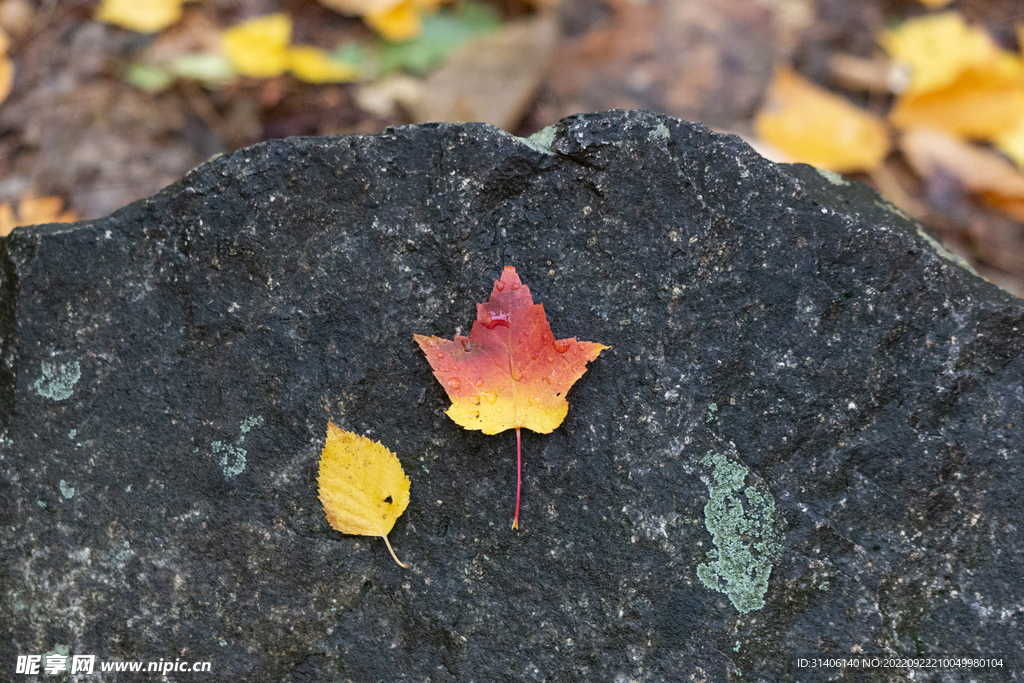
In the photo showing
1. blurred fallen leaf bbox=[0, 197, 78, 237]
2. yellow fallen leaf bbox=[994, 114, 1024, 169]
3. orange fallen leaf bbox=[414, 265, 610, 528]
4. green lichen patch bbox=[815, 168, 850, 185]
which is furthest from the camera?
yellow fallen leaf bbox=[994, 114, 1024, 169]

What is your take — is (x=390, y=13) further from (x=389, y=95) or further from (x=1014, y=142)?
(x=1014, y=142)

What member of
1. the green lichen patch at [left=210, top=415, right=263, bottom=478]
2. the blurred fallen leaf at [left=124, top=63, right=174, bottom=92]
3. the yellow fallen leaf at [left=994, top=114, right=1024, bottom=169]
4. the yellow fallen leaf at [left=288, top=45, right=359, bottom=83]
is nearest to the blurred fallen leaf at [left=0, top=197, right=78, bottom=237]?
the blurred fallen leaf at [left=124, top=63, right=174, bottom=92]

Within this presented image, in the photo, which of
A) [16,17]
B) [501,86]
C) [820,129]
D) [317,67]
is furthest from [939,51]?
[16,17]

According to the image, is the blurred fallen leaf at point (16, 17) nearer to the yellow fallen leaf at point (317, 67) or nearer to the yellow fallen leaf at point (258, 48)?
Result: the yellow fallen leaf at point (258, 48)

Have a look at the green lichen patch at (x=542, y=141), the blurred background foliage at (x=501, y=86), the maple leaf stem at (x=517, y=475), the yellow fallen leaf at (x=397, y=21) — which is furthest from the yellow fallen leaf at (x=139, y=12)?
the maple leaf stem at (x=517, y=475)

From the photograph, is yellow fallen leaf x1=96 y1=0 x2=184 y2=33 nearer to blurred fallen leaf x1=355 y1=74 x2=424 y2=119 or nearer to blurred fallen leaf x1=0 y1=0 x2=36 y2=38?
blurred fallen leaf x1=0 y1=0 x2=36 y2=38

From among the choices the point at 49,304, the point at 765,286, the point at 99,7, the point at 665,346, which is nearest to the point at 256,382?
the point at 49,304
